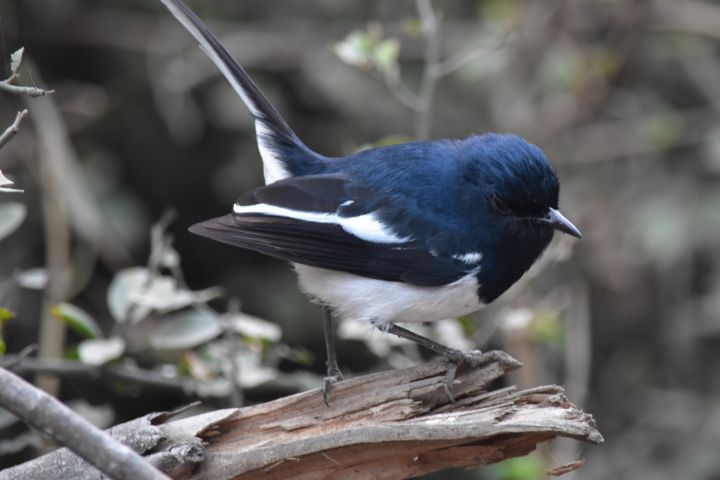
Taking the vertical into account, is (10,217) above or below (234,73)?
below

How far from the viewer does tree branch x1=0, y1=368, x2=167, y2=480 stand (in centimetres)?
184

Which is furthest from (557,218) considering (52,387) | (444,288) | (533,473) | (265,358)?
(52,387)

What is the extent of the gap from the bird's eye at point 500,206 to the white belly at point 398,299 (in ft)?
0.92

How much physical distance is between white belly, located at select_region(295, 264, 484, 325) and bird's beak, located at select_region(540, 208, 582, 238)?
1.12 feet

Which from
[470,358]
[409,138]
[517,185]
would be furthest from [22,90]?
[409,138]

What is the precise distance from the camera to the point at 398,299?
330 centimetres

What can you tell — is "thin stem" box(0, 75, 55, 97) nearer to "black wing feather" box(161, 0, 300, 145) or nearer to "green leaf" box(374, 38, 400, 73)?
"black wing feather" box(161, 0, 300, 145)

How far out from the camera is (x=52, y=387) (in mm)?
4422

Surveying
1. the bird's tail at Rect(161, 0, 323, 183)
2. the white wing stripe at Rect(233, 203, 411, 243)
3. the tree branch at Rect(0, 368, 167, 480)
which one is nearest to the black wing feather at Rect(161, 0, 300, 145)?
the bird's tail at Rect(161, 0, 323, 183)

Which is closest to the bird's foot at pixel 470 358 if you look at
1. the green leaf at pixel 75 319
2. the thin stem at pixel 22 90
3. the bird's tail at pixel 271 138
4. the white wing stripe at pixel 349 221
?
the white wing stripe at pixel 349 221

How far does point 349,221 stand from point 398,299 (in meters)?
0.35

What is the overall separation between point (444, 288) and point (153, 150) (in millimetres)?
2899

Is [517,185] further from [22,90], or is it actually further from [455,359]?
[22,90]

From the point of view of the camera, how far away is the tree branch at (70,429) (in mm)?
1843
